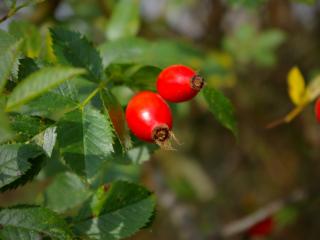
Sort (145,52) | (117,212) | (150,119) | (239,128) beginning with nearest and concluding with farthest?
1. (150,119)
2. (117,212)
3. (145,52)
4. (239,128)

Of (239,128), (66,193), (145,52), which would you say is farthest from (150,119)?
(239,128)

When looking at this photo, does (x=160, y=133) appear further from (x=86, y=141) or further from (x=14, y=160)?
(x=14, y=160)

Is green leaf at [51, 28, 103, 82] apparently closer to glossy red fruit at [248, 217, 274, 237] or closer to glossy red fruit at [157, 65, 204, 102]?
glossy red fruit at [157, 65, 204, 102]

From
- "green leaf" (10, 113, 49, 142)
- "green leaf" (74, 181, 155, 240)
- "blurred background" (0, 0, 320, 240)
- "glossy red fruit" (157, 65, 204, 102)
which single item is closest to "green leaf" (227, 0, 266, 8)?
"glossy red fruit" (157, 65, 204, 102)

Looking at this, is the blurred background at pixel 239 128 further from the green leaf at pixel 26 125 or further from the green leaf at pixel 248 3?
the green leaf at pixel 26 125

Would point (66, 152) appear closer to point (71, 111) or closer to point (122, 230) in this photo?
point (71, 111)

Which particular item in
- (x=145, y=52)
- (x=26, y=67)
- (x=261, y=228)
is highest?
(x=26, y=67)

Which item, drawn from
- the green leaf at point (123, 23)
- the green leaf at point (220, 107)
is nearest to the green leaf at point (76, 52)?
the green leaf at point (220, 107)
